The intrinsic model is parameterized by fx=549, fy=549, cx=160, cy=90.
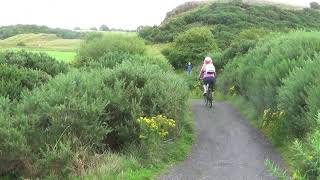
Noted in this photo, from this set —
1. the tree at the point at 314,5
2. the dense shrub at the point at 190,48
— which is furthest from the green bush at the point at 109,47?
the tree at the point at 314,5

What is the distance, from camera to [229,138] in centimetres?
1530

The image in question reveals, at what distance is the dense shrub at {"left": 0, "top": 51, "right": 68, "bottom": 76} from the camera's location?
24022mm

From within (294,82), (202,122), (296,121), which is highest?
(294,82)

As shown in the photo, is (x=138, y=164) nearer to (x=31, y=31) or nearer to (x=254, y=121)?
(x=254, y=121)

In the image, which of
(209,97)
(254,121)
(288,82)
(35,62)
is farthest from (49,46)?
(288,82)

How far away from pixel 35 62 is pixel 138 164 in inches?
580

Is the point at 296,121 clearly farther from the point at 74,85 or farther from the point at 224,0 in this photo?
the point at 224,0

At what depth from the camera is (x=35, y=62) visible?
25172mm

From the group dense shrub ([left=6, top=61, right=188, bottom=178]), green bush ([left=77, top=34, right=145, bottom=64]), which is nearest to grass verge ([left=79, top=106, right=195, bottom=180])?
dense shrub ([left=6, top=61, right=188, bottom=178])

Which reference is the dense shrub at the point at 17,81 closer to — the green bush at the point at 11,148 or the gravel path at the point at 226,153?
the green bush at the point at 11,148

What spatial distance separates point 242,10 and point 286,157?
8523 centimetres

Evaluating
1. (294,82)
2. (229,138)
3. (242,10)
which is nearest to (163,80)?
(229,138)

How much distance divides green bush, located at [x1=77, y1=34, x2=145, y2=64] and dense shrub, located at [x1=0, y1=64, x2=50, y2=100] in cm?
1590

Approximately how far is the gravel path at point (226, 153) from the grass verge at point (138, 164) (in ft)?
0.85
